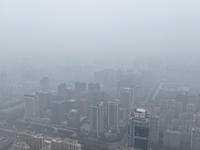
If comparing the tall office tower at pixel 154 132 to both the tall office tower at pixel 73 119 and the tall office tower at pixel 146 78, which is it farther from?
the tall office tower at pixel 146 78

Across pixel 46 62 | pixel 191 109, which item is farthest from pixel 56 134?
pixel 46 62

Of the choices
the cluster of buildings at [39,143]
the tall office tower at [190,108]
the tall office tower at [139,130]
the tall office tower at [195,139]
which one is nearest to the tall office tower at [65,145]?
the cluster of buildings at [39,143]

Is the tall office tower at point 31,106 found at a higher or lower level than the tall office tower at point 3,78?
lower

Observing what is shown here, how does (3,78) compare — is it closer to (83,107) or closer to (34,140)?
(83,107)

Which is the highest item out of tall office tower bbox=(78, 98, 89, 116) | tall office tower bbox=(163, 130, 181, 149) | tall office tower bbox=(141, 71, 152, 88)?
tall office tower bbox=(141, 71, 152, 88)

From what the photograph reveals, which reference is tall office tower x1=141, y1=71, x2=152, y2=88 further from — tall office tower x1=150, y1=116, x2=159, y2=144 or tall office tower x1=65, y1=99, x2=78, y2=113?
tall office tower x1=150, y1=116, x2=159, y2=144

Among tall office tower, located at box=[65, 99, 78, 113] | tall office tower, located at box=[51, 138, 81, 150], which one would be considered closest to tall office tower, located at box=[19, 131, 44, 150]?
tall office tower, located at box=[51, 138, 81, 150]
